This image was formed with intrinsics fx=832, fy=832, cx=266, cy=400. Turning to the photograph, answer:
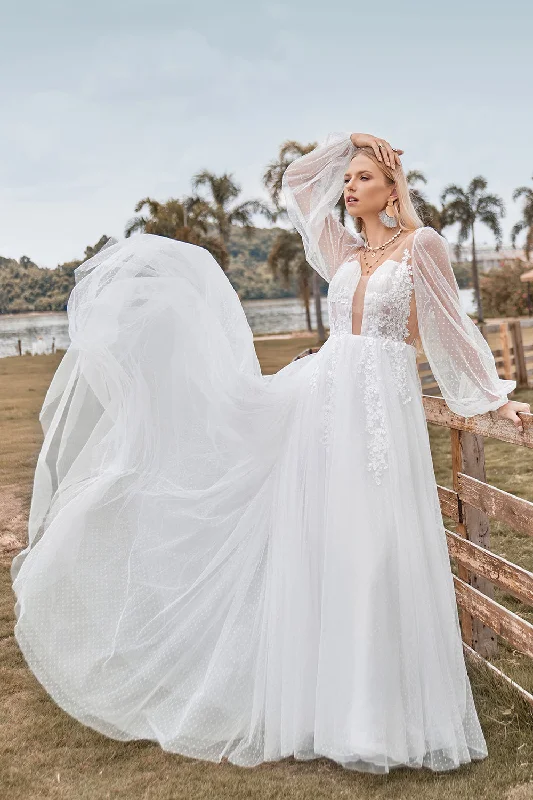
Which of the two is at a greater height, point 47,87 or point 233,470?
point 47,87

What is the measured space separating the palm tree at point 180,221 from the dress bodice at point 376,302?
3244 cm

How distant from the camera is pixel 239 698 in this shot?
3.28 m

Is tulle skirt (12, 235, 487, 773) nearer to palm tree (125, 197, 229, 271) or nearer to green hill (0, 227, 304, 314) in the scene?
palm tree (125, 197, 229, 271)

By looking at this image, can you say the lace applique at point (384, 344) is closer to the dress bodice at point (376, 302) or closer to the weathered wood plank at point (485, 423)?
the dress bodice at point (376, 302)

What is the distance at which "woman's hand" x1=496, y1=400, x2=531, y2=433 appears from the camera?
10.2 feet

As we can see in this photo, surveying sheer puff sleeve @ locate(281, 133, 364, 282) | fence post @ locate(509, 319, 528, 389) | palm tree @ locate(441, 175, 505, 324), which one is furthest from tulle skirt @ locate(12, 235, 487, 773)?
palm tree @ locate(441, 175, 505, 324)

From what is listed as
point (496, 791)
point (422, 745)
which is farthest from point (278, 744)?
point (496, 791)

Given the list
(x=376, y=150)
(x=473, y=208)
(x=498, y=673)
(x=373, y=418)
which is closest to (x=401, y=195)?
(x=376, y=150)

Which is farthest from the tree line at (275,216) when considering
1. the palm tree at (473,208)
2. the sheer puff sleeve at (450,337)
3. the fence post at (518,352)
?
the sheer puff sleeve at (450,337)

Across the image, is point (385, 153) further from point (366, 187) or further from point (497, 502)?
point (497, 502)

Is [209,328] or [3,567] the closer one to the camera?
[209,328]

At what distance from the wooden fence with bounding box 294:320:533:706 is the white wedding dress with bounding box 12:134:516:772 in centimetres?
29

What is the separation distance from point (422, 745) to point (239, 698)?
0.73 metres

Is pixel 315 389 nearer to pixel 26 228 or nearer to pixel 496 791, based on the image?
pixel 496 791
